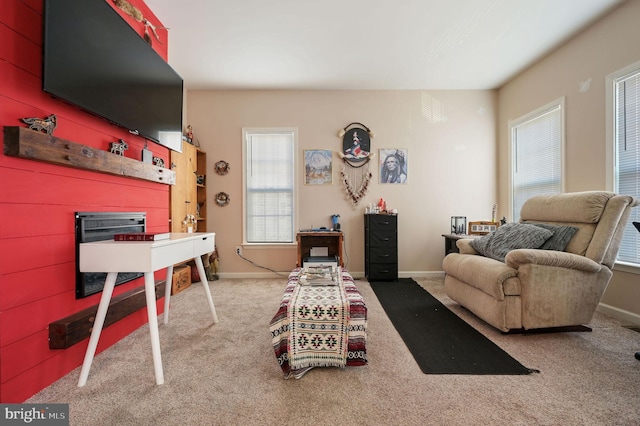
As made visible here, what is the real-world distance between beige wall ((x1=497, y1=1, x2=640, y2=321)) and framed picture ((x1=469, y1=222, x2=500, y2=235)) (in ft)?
2.83

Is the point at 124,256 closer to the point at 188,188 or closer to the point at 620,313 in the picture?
the point at 188,188

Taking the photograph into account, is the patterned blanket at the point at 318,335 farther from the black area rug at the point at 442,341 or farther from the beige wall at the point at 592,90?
the beige wall at the point at 592,90

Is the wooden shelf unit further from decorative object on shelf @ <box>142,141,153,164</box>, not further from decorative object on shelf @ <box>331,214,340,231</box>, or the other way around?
decorative object on shelf @ <box>331,214,340,231</box>

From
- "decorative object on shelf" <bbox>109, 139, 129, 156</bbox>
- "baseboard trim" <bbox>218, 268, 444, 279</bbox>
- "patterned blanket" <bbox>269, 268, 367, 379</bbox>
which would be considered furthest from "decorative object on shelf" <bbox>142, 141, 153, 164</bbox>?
"baseboard trim" <bbox>218, 268, 444, 279</bbox>

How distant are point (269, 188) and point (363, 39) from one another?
2.28m

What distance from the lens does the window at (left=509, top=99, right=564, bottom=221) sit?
319 cm

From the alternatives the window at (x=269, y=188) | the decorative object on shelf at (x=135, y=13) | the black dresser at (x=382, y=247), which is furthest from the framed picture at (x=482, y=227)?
the decorative object on shelf at (x=135, y=13)

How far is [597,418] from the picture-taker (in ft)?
4.07

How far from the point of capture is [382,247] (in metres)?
3.83

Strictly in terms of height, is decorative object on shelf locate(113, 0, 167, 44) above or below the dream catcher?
above

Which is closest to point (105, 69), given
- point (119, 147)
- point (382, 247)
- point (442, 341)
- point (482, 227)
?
point (119, 147)

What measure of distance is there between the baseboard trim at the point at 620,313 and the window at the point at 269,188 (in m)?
3.48

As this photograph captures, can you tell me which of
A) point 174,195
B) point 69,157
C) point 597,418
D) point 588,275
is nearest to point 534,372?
point 597,418

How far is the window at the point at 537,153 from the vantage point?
3.19m
